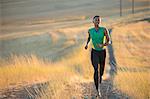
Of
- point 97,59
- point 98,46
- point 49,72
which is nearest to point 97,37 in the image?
point 98,46

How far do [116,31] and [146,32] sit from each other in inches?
13.2

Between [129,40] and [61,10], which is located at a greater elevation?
[61,10]

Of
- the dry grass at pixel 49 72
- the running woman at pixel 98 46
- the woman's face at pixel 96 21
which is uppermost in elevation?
the woman's face at pixel 96 21

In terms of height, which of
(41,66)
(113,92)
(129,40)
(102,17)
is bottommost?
(113,92)

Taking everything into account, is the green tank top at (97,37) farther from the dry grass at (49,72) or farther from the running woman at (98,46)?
the dry grass at (49,72)

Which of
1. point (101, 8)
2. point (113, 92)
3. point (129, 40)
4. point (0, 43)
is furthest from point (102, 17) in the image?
point (0, 43)

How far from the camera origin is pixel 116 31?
11.7 ft

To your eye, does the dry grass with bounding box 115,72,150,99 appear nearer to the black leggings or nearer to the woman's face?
the black leggings

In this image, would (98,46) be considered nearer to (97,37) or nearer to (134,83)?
(97,37)

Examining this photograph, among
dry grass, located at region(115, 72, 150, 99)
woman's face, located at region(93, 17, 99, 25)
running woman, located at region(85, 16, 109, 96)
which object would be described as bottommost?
dry grass, located at region(115, 72, 150, 99)

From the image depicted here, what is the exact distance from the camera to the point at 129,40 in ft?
11.6

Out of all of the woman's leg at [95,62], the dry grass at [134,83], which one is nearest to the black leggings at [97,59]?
the woman's leg at [95,62]

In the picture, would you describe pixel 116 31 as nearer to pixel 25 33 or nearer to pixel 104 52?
pixel 104 52

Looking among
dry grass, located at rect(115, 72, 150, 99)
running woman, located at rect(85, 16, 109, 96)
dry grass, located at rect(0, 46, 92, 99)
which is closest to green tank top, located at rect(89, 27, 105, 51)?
running woman, located at rect(85, 16, 109, 96)
